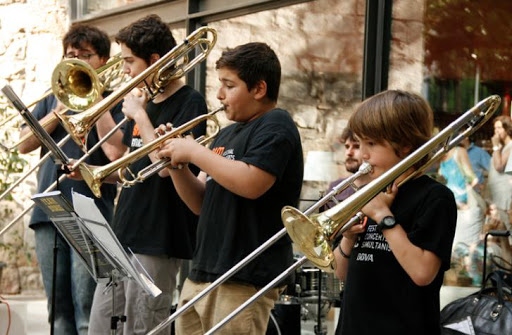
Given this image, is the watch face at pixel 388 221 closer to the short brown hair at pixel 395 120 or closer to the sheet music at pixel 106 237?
the short brown hair at pixel 395 120

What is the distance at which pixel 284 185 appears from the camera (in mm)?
3365

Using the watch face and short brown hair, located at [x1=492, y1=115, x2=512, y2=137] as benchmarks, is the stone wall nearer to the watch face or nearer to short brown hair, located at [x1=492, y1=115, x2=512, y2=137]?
short brown hair, located at [x1=492, y1=115, x2=512, y2=137]

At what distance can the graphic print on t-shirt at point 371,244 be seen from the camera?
8.80 feet

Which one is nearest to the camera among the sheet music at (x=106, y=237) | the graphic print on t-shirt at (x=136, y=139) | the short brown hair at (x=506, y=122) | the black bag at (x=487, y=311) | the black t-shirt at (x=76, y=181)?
the sheet music at (x=106, y=237)

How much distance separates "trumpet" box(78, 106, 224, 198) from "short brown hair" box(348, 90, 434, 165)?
86 cm

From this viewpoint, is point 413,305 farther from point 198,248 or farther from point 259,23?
point 259,23

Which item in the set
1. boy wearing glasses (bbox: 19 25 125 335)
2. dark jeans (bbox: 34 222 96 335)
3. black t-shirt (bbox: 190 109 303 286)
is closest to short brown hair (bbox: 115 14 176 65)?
boy wearing glasses (bbox: 19 25 125 335)

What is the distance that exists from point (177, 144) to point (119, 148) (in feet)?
3.28

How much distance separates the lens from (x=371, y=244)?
8.90ft

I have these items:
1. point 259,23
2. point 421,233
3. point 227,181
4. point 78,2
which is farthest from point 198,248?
point 78,2

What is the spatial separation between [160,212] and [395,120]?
53.2 inches

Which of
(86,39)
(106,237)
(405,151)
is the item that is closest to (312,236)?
(405,151)

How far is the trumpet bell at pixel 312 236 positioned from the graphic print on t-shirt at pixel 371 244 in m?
0.19

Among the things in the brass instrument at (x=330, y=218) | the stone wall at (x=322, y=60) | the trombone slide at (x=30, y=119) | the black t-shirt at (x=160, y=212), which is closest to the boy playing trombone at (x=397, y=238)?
the brass instrument at (x=330, y=218)
